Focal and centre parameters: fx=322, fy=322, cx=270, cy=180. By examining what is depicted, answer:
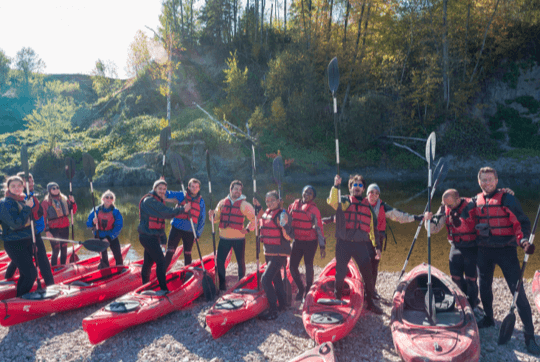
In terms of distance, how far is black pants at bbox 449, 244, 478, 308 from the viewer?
151 inches

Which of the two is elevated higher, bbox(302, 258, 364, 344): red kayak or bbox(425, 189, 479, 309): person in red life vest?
bbox(425, 189, 479, 309): person in red life vest

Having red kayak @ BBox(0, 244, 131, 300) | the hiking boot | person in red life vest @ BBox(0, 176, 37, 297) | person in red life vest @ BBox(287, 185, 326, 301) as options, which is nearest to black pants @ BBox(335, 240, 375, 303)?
person in red life vest @ BBox(287, 185, 326, 301)

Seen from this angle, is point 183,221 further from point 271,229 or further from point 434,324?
point 434,324

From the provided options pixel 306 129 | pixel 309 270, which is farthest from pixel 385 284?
pixel 306 129

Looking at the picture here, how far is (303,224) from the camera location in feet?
14.3

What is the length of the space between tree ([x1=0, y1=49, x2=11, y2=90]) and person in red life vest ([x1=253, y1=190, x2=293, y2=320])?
2010 inches

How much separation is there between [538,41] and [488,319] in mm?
27518

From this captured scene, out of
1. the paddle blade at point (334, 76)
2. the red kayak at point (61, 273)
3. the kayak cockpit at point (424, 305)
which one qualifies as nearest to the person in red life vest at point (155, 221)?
the red kayak at point (61, 273)

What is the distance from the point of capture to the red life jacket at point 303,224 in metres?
4.34

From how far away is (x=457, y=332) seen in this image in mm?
3105

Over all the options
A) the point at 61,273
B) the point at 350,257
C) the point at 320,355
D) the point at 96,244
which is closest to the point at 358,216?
the point at 350,257

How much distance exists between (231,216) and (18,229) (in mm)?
2686

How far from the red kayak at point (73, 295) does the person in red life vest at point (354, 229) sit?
3.21 m

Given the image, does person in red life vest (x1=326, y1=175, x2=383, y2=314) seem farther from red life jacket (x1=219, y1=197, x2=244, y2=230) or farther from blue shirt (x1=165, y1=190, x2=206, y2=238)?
blue shirt (x1=165, y1=190, x2=206, y2=238)
